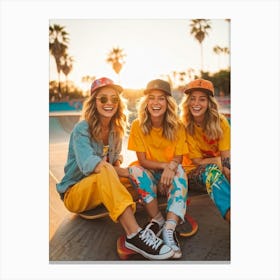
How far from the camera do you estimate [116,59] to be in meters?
3.08

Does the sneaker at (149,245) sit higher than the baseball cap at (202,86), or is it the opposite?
the baseball cap at (202,86)

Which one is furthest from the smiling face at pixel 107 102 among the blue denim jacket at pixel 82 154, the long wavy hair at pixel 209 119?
the long wavy hair at pixel 209 119

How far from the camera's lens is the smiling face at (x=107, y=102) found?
2980 millimetres

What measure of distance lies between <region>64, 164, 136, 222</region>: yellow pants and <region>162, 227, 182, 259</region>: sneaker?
30cm

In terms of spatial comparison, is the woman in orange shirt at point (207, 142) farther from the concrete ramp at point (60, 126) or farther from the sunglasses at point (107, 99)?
the concrete ramp at point (60, 126)

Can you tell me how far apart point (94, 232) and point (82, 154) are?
0.65 meters

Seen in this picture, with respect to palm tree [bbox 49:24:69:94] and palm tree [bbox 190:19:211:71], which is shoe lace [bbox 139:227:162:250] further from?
palm tree [bbox 49:24:69:94]

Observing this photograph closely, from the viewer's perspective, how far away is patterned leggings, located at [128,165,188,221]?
9.34 feet

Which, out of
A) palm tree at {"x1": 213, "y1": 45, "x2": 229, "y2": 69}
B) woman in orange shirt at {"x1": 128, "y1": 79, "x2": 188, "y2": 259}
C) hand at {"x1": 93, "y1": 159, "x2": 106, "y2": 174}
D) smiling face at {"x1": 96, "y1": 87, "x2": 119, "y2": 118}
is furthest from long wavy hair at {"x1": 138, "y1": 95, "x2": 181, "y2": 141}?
palm tree at {"x1": 213, "y1": 45, "x2": 229, "y2": 69}

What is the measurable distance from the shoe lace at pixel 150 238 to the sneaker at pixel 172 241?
0.05 meters
